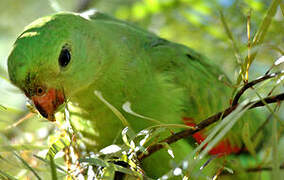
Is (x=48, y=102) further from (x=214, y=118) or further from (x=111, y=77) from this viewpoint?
(x=214, y=118)

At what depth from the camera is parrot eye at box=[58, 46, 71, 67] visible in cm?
208

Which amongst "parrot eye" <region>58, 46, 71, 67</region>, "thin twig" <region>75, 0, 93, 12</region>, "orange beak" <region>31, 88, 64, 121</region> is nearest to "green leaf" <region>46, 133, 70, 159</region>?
"orange beak" <region>31, 88, 64, 121</region>

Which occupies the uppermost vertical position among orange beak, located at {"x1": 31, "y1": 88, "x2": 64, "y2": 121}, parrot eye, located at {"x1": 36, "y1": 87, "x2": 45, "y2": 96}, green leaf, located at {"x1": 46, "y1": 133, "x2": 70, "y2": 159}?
parrot eye, located at {"x1": 36, "y1": 87, "x2": 45, "y2": 96}

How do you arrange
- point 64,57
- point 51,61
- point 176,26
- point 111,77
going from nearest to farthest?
point 51,61 < point 64,57 < point 111,77 < point 176,26

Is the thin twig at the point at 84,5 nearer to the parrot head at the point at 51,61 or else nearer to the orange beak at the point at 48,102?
the parrot head at the point at 51,61

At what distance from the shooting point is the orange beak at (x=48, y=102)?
2.07 meters

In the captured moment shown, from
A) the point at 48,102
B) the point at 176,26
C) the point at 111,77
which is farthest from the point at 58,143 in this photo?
the point at 176,26

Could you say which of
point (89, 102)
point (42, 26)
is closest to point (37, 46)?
point (42, 26)

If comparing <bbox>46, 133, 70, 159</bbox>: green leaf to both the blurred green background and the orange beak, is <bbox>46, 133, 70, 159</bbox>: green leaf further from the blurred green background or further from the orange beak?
the blurred green background

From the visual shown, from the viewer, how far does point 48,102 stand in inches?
81.7

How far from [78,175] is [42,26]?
82 cm

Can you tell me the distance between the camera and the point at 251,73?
2.90 meters

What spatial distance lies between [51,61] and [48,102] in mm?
229

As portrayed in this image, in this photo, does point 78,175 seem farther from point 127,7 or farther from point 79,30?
point 127,7
